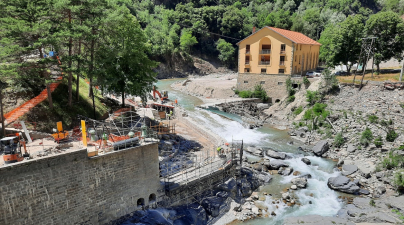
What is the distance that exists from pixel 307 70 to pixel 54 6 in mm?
45911

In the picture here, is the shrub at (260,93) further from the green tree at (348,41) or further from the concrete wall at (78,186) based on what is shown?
the concrete wall at (78,186)

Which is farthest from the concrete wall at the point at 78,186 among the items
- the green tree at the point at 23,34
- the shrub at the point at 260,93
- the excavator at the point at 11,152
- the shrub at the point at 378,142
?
the shrub at the point at 260,93

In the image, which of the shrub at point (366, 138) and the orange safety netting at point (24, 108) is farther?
the shrub at point (366, 138)

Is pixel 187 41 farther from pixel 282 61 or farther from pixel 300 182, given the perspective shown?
pixel 300 182

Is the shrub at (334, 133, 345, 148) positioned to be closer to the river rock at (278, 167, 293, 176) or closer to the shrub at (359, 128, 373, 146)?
the shrub at (359, 128, 373, 146)

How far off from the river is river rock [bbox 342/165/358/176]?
731 mm

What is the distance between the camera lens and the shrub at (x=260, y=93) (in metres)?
48.2

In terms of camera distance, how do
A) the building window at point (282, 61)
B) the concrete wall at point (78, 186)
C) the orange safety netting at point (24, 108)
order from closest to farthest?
the concrete wall at point (78, 186) → the orange safety netting at point (24, 108) → the building window at point (282, 61)

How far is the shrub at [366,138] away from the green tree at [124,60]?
72.5 ft

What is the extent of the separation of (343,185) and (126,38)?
22.0m

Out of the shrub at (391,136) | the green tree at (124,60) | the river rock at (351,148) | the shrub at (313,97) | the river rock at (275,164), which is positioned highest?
the green tree at (124,60)

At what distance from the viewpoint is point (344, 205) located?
20078mm

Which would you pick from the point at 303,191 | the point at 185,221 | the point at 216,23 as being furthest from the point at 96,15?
the point at 216,23

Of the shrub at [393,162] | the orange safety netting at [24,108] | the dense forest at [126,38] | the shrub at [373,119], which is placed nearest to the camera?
the dense forest at [126,38]
